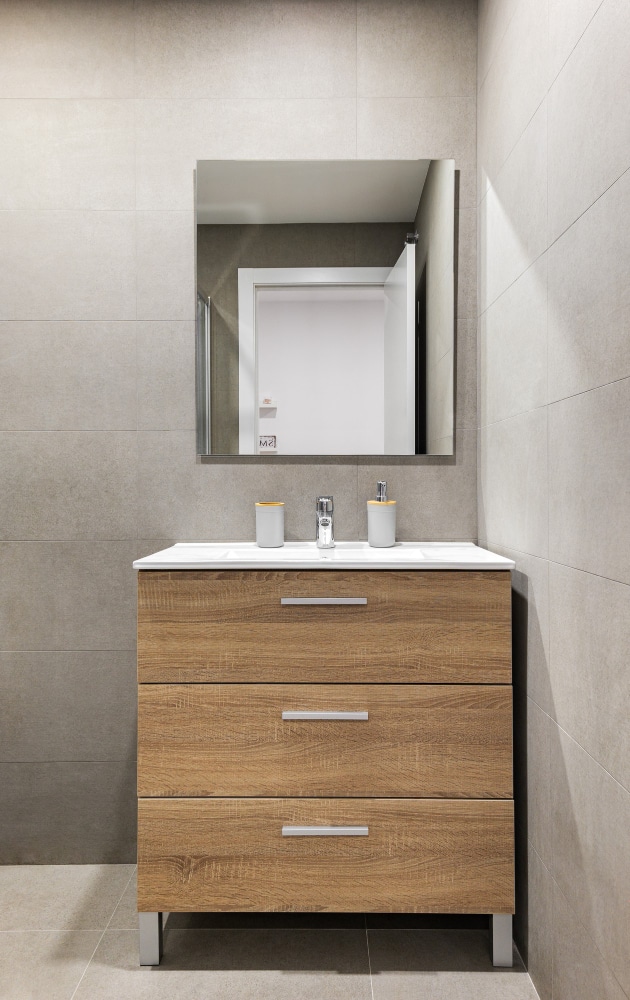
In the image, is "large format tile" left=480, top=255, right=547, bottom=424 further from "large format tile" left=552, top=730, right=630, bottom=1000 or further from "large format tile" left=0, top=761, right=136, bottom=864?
"large format tile" left=0, top=761, right=136, bottom=864

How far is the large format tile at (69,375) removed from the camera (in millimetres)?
1850

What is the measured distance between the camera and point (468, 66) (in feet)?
5.93

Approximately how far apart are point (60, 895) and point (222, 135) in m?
2.13

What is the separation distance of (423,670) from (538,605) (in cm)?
28

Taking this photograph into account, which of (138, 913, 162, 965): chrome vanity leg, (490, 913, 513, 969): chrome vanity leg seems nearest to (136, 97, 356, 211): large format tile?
→ (138, 913, 162, 965): chrome vanity leg

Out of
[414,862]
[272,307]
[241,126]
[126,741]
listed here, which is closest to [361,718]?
[414,862]

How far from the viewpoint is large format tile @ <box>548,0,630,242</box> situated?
972mm

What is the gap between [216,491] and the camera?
1.86 meters

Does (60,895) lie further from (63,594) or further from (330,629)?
(330,629)

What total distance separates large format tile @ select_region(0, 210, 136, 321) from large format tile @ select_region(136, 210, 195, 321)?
3 cm

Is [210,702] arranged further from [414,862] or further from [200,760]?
[414,862]

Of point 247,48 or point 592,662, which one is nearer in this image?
point 592,662

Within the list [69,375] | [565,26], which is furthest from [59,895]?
[565,26]

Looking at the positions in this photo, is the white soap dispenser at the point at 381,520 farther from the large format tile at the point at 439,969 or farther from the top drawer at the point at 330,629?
the large format tile at the point at 439,969
